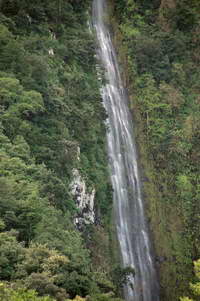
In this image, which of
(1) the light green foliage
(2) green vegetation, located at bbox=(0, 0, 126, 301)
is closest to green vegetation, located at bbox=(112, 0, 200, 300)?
(2) green vegetation, located at bbox=(0, 0, 126, 301)

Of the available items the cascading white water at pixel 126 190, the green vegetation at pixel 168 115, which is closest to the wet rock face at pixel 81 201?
the cascading white water at pixel 126 190

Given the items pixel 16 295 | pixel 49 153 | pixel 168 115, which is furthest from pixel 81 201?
pixel 168 115

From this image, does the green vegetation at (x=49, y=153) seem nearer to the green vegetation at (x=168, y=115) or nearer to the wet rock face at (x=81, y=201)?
the wet rock face at (x=81, y=201)

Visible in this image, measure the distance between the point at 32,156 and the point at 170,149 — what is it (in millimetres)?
16197

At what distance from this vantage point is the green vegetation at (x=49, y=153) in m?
12.1

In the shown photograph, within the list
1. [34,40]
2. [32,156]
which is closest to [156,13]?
[34,40]

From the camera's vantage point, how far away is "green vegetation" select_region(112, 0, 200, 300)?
28.8 meters

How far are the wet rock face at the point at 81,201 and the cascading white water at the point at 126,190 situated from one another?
417 centimetres

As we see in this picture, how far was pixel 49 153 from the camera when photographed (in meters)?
19.8

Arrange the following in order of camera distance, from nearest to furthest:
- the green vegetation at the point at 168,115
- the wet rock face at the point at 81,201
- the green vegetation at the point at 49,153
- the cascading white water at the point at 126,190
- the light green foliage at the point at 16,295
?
the light green foliage at the point at 16,295
the green vegetation at the point at 49,153
the wet rock face at the point at 81,201
the cascading white water at the point at 126,190
the green vegetation at the point at 168,115

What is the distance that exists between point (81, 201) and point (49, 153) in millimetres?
4243

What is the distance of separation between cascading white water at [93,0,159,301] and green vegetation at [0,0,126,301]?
5.81 feet

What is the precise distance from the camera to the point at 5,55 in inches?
890

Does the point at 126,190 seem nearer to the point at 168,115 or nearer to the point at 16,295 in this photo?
the point at 168,115
